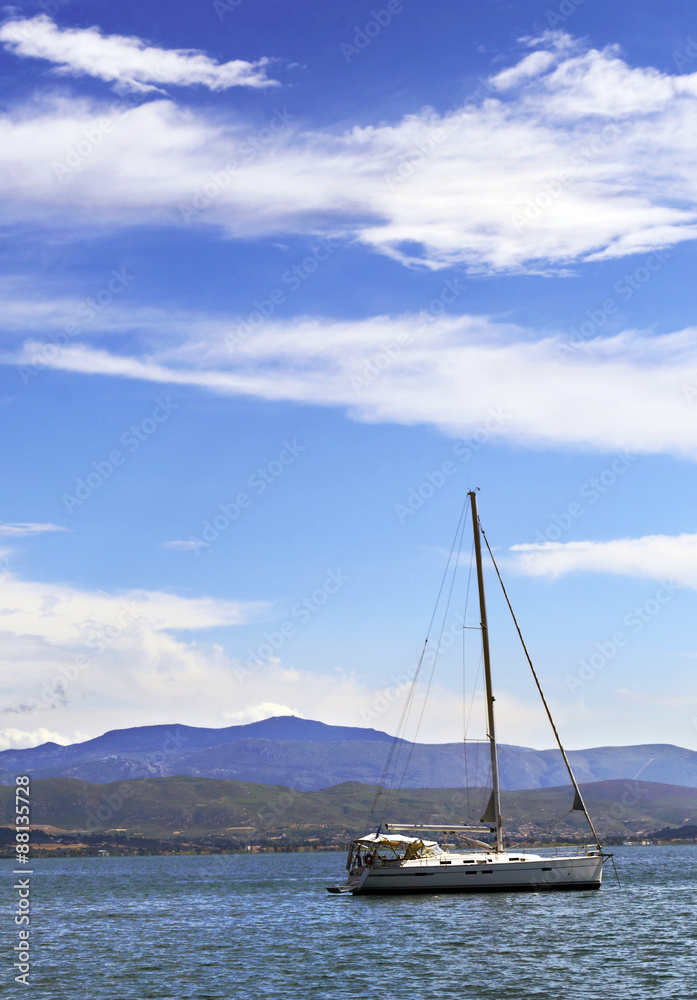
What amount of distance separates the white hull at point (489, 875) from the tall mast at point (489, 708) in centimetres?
341

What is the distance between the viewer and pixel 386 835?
91.7 meters

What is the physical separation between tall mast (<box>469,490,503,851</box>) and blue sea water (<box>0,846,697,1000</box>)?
251 inches

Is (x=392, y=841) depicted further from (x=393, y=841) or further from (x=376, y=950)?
(x=376, y=950)

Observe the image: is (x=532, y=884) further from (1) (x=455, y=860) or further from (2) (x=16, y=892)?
(2) (x=16, y=892)

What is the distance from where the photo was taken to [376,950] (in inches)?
2539

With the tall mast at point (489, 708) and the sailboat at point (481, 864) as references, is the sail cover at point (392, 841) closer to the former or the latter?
the sailboat at point (481, 864)

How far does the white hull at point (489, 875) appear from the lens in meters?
83.4

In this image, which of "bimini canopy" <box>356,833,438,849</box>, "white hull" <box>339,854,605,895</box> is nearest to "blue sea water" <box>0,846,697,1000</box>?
"white hull" <box>339,854,605,895</box>

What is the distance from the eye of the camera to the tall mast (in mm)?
85062

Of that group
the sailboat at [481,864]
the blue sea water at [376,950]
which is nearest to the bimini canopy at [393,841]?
the sailboat at [481,864]

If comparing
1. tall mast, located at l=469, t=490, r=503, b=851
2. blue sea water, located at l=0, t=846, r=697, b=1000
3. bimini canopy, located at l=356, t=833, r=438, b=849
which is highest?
tall mast, located at l=469, t=490, r=503, b=851

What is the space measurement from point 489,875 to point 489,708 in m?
13.5

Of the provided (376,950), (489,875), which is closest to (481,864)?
(489,875)

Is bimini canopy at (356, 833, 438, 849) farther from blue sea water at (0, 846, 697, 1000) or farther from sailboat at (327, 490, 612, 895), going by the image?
blue sea water at (0, 846, 697, 1000)
